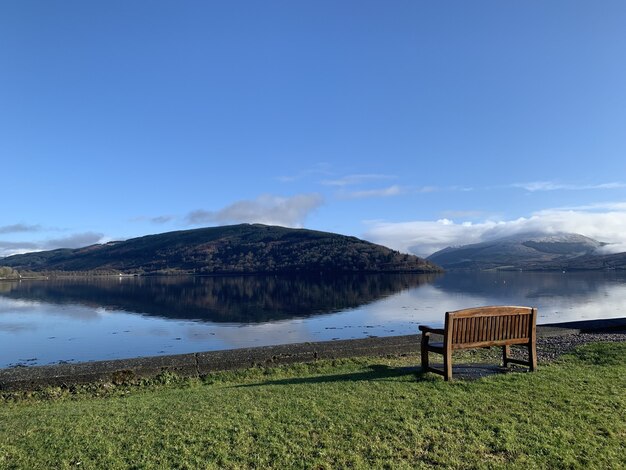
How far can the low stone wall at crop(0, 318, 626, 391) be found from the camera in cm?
984

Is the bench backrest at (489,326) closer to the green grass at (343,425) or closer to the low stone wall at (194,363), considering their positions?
the green grass at (343,425)

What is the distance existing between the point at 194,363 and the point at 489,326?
6619mm

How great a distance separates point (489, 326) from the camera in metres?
9.30

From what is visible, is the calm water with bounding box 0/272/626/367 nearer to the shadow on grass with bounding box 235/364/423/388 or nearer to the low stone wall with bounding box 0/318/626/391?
the low stone wall with bounding box 0/318/626/391

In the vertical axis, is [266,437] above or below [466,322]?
below

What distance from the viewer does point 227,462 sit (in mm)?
4988

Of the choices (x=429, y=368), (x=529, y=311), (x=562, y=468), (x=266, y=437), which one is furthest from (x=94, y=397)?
(x=529, y=311)

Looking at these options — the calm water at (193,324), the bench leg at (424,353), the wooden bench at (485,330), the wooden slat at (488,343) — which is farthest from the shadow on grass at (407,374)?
the calm water at (193,324)

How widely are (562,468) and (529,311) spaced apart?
530 cm

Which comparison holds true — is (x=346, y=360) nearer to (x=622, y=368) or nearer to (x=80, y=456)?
(x=622, y=368)

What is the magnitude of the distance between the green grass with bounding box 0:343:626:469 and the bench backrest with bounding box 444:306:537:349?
76cm

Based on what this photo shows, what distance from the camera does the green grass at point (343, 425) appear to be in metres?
5.08

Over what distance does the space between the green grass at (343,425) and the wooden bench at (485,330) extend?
64 centimetres

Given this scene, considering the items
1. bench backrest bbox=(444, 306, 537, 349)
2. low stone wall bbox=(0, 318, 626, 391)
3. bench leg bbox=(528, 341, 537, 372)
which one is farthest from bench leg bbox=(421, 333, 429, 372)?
low stone wall bbox=(0, 318, 626, 391)
